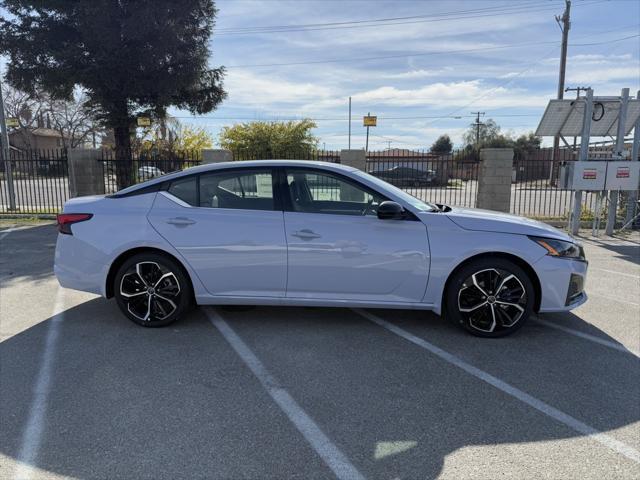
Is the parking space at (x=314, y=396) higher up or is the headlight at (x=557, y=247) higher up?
the headlight at (x=557, y=247)

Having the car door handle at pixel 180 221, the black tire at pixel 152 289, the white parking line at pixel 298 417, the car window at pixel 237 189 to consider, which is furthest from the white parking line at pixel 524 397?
the car door handle at pixel 180 221

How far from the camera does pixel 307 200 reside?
15.1 feet

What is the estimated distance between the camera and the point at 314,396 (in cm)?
339

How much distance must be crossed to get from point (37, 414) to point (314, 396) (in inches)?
70.2

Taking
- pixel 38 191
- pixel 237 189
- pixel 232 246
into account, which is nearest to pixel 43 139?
pixel 38 191

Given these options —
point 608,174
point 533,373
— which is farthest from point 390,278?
point 608,174

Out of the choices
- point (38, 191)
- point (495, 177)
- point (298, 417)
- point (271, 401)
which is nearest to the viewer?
point (298, 417)

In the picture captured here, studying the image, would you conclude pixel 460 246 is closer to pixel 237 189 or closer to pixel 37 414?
pixel 237 189

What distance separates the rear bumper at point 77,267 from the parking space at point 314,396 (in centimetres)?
41

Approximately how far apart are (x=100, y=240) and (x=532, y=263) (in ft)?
12.9

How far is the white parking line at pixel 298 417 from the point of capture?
2.62 metres

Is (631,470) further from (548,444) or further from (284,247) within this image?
(284,247)

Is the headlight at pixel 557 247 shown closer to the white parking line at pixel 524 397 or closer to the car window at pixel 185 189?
the white parking line at pixel 524 397

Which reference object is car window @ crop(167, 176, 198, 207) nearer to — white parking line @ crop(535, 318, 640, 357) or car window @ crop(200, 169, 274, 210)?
car window @ crop(200, 169, 274, 210)
